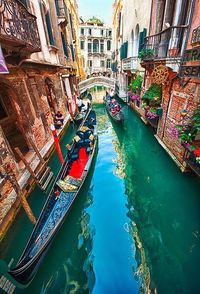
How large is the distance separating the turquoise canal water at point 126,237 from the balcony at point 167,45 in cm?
372

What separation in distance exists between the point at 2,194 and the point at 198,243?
176 inches

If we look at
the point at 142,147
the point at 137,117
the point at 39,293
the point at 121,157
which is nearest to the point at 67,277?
the point at 39,293

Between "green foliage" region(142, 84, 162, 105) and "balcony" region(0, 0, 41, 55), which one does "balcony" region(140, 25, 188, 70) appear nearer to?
"green foliage" region(142, 84, 162, 105)

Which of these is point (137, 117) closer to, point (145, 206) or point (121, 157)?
point (121, 157)

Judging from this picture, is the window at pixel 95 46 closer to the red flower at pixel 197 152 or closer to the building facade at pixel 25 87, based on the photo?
the building facade at pixel 25 87

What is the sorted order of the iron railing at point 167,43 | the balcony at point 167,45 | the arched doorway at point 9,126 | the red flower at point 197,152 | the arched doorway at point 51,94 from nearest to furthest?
the red flower at point 197,152
the balcony at point 167,45
the iron railing at point 167,43
the arched doorway at point 9,126
the arched doorway at point 51,94

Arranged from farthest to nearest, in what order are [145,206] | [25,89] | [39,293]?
[25,89]
[145,206]
[39,293]

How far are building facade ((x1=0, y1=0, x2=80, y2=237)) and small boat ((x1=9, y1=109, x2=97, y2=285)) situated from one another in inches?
Answer: 36.1

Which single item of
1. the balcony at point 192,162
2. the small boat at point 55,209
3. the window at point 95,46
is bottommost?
the small boat at point 55,209

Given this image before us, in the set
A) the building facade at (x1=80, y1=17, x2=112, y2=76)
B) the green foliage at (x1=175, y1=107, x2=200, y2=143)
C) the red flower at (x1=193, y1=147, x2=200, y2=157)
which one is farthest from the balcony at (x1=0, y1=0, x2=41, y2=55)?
the building facade at (x1=80, y1=17, x2=112, y2=76)

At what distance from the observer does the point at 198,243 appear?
3.20m

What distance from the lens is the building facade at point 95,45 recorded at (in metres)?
25.6

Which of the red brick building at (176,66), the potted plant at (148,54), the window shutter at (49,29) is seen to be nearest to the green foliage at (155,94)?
the red brick building at (176,66)

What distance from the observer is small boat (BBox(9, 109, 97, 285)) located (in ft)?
7.97
